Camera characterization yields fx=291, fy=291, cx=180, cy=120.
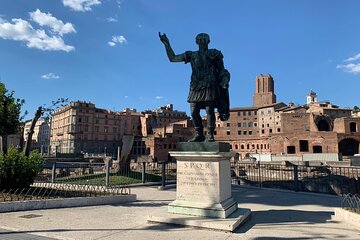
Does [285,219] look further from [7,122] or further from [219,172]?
[7,122]

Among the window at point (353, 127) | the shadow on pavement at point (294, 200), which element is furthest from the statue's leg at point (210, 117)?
the window at point (353, 127)

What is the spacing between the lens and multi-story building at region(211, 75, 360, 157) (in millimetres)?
61938

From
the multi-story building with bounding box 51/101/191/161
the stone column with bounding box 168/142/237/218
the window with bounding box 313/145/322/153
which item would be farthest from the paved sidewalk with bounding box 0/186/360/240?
the multi-story building with bounding box 51/101/191/161

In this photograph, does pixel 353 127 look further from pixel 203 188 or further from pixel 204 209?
pixel 204 209

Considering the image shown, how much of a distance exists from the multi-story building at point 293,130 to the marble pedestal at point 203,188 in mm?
60467

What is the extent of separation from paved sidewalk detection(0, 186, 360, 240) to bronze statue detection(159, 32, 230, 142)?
2.52m

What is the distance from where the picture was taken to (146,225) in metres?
6.65

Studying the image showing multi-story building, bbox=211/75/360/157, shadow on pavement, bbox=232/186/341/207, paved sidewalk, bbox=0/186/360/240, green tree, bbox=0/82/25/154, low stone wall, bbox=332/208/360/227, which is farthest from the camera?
multi-story building, bbox=211/75/360/157

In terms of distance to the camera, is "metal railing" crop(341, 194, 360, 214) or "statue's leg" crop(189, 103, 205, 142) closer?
"metal railing" crop(341, 194, 360, 214)

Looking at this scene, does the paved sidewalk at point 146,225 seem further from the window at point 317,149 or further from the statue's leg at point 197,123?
the window at point 317,149

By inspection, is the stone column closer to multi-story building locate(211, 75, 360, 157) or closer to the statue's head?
the statue's head

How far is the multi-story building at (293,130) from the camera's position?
6194 cm

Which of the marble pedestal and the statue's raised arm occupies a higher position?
the statue's raised arm

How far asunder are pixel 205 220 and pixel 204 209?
41cm
